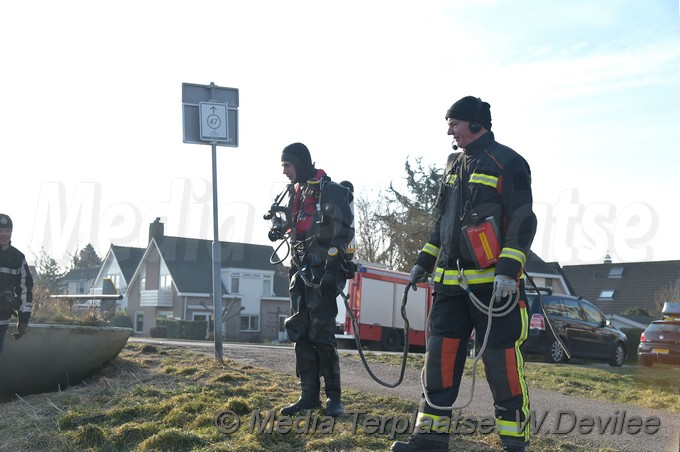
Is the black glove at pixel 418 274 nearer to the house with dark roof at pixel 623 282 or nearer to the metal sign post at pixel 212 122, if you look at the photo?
the metal sign post at pixel 212 122

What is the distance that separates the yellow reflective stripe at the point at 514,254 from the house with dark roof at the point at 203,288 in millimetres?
48367

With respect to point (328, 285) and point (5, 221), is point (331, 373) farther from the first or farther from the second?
point (5, 221)

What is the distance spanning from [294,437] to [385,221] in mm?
35378

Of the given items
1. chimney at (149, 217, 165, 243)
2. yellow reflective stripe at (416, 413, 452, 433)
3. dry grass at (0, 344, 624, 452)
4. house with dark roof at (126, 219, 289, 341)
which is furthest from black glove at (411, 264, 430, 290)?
chimney at (149, 217, 165, 243)

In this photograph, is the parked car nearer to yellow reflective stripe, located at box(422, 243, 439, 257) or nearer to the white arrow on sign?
the white arrow on sign

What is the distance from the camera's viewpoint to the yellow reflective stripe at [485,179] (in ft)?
15.2

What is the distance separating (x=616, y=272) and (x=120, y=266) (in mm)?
39288

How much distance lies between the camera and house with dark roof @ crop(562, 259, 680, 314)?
172 ft

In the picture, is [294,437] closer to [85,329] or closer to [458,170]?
[458,170]

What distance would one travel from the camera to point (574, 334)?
59.3ft

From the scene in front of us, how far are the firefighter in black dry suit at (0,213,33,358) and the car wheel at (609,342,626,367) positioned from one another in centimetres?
1422

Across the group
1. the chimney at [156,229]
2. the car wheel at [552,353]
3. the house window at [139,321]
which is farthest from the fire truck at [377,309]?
the house window at [139,321]

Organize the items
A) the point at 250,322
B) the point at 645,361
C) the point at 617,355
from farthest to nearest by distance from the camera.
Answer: the point at 250,322
the point at 617,355
the point at 645,361

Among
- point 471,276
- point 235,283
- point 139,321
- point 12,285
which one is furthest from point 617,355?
point 139,321
